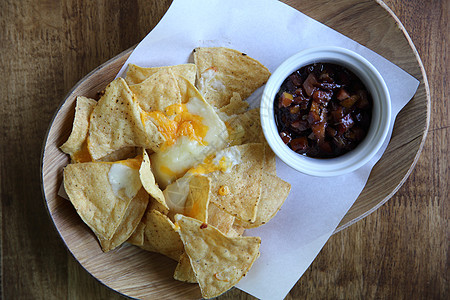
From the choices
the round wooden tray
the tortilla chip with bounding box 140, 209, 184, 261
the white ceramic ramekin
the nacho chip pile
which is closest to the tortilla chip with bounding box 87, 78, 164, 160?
the nacho chip pile

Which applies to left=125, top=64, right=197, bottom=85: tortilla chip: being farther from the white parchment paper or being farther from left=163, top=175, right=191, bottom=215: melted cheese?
left=163, top=175, right=191, bottom=215: melted cheese

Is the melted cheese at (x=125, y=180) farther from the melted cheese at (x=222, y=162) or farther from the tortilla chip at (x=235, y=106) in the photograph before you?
the tortilla chip at (x=235, y=106)

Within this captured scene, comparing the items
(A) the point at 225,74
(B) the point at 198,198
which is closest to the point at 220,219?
(B) the point at 198,198

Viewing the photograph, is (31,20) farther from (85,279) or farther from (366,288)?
(366,288)

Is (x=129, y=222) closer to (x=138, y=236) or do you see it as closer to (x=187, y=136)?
(x=138, y=236)

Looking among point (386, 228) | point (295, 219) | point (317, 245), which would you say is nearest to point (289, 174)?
point (295, 219)

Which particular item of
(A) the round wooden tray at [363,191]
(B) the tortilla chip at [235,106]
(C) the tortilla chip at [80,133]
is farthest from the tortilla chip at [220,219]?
(C) the tortilla chip at [80,133]
